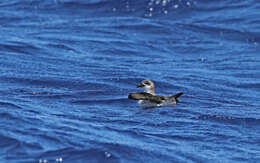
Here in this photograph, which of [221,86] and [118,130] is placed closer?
[118,130]

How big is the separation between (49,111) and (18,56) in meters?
6.68

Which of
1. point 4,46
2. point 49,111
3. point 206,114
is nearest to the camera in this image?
point 49,111

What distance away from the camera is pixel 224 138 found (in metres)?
11.4

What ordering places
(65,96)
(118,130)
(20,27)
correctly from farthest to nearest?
(20,27) → (65,96) → (118,130)

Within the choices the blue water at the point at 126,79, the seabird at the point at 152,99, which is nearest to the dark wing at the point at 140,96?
the seabird at the point at 152,99

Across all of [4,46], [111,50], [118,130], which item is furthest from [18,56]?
[118,130]

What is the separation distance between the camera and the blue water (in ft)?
34.1

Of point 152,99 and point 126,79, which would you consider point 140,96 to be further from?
point 126,79

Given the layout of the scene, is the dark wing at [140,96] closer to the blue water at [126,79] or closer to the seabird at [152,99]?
the seabird at [152,99]

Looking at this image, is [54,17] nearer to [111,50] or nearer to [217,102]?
[111,50]

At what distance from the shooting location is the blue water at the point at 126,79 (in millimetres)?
10406

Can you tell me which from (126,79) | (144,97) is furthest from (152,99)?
(126,79)

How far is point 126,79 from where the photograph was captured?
16547 mm

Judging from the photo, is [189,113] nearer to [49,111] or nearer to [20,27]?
[49,111]
